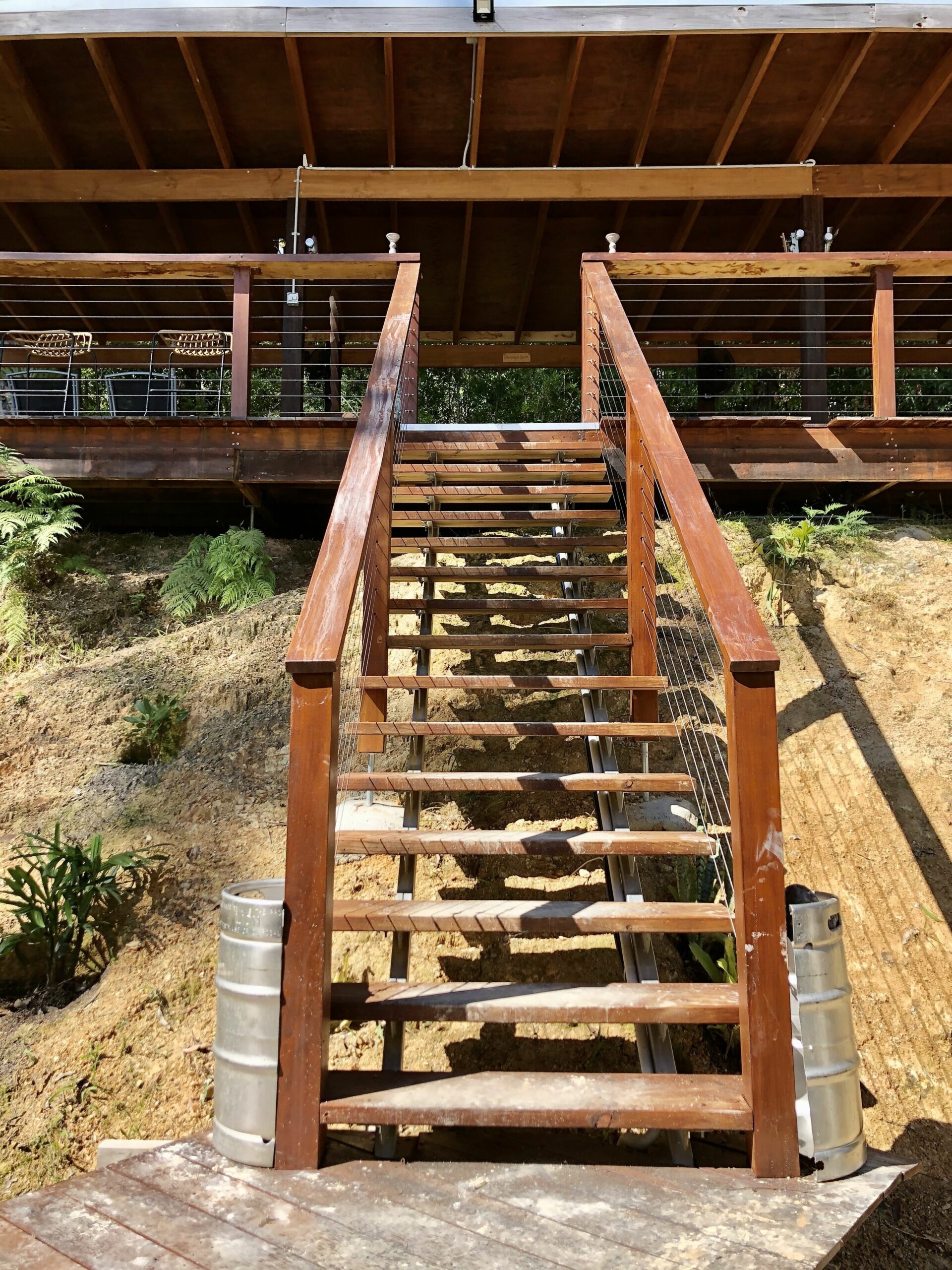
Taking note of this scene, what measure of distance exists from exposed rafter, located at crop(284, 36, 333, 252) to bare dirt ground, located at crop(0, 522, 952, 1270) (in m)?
3.85

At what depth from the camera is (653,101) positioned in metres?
6.83

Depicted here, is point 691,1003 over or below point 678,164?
below

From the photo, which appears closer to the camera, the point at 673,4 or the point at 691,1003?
the point at 691,1003

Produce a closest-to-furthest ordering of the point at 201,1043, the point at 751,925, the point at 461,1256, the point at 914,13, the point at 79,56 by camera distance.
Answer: the point at 461,1256 < the point at 751,925 < the point at 201,1043 < the point at 914,13 < the point at 79,56

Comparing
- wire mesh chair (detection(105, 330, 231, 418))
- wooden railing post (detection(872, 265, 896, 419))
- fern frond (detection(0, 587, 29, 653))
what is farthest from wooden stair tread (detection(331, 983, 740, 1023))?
wire mesh chair (detection(105, 330, 231, 418))

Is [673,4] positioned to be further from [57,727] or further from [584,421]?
[57,727]

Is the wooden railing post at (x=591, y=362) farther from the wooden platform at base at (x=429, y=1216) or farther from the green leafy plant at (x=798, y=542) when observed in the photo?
the wooden platform at base at (x=429, y=1216)

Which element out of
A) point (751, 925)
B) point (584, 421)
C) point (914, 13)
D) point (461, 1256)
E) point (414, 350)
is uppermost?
point (914, 13)

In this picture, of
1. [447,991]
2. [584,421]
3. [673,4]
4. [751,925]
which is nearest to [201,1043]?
[447,991]

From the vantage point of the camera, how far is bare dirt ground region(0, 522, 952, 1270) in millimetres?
2871

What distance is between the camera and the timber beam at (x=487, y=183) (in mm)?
7320

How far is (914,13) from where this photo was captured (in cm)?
628

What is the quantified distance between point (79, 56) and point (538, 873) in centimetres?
713

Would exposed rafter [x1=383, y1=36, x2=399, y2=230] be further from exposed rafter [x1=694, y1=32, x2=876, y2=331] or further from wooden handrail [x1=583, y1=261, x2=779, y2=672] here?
wooden handrail [x1=583, y1=261, x2=779, y2=672]
